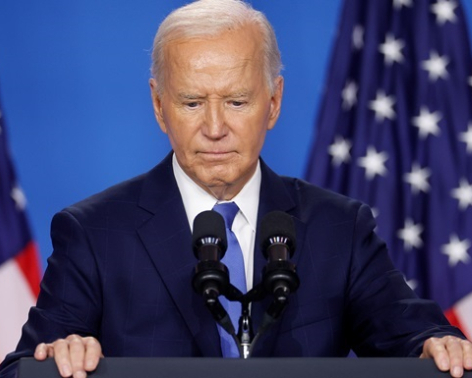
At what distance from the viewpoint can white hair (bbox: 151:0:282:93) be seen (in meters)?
2.30

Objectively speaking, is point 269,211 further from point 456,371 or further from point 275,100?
point 456,371

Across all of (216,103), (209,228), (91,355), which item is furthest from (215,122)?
(91,355)

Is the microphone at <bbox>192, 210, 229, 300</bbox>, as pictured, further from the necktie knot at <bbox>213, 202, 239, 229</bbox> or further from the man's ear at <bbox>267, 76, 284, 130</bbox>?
the man's ear at <bbox>267, 76, 284, 130</bbox>

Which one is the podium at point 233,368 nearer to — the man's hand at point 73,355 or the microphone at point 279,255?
the man's hand at point 73,355

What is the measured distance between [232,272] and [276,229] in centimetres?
48

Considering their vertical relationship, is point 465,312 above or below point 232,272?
above

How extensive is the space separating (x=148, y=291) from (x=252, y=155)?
391 mm

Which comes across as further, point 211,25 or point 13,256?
point 13,256

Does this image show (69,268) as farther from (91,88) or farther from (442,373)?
(91,88)

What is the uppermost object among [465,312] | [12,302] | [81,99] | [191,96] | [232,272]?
[81,99]

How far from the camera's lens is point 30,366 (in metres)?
1.68

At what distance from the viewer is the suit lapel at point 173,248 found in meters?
2.21

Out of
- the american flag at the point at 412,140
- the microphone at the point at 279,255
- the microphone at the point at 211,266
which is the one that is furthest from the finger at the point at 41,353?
the american flag at the point at 412,140

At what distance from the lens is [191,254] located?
7.61 ft
